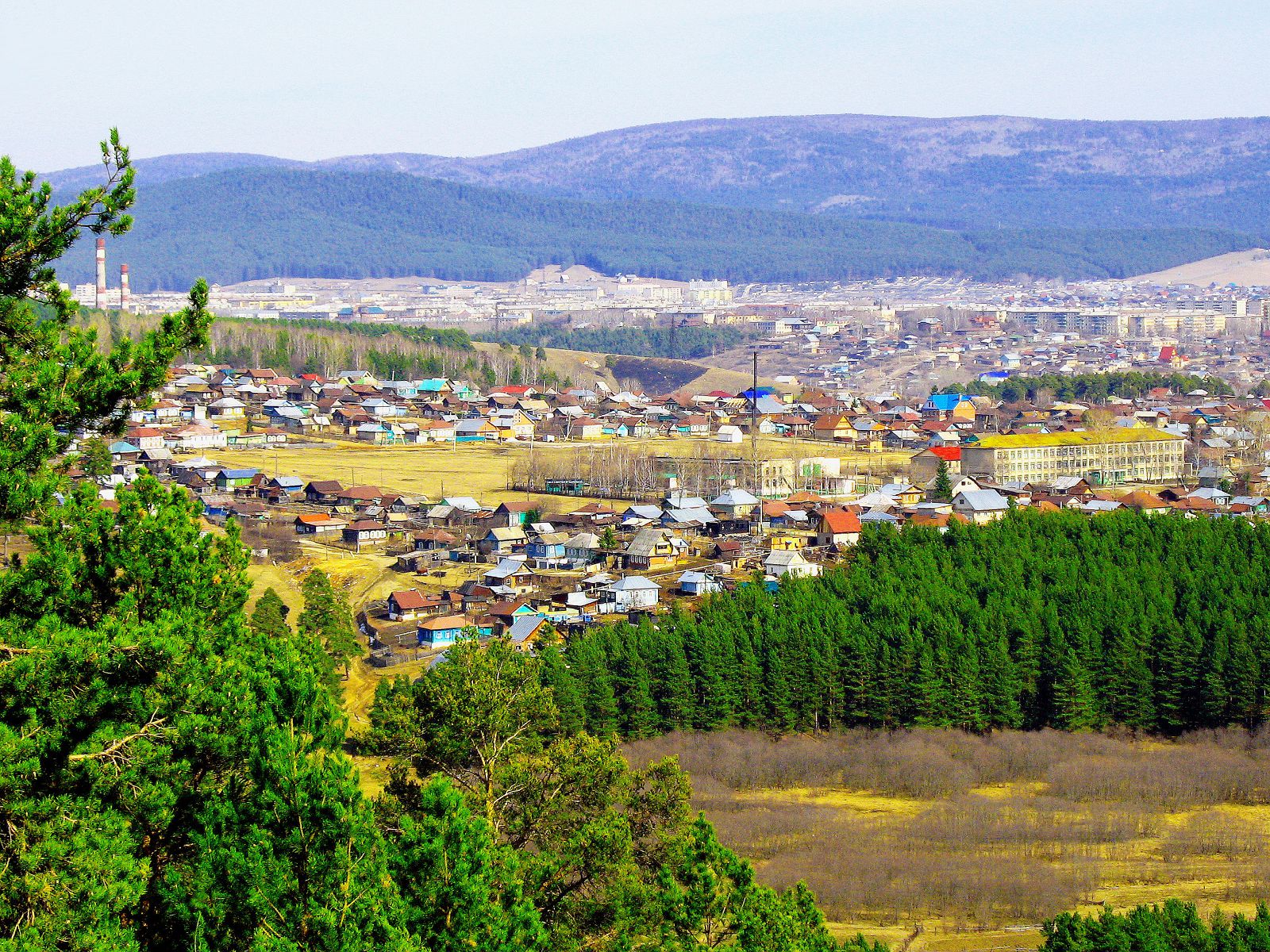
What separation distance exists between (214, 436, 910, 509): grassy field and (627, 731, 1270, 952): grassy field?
14.5 m

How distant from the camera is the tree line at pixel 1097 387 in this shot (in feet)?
181

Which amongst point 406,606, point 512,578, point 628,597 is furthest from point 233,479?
point 628,597

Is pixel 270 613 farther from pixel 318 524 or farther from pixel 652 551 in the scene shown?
pixel 318 524

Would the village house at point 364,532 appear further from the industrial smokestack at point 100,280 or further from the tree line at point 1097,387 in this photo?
the industrial smokestack at point 100,280

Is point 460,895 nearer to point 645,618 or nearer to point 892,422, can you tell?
point 645,618

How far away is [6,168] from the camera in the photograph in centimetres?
650

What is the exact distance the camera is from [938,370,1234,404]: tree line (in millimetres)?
55031

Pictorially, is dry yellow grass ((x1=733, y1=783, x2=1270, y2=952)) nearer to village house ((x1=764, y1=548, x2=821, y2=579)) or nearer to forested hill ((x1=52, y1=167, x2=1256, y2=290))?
village house ((x1=764, y1=548, x2=821, y2=579))

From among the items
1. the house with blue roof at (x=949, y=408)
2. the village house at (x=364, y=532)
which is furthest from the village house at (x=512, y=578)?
the house with blue roof at (x=949, y=408)

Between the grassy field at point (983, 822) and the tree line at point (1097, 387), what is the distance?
37.9 m

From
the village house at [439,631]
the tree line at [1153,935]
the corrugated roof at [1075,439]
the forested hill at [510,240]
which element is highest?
the forested hill at [510,240]

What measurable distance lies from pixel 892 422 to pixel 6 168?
41.8 metres

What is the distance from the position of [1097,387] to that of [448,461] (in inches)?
1037

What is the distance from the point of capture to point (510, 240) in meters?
169
